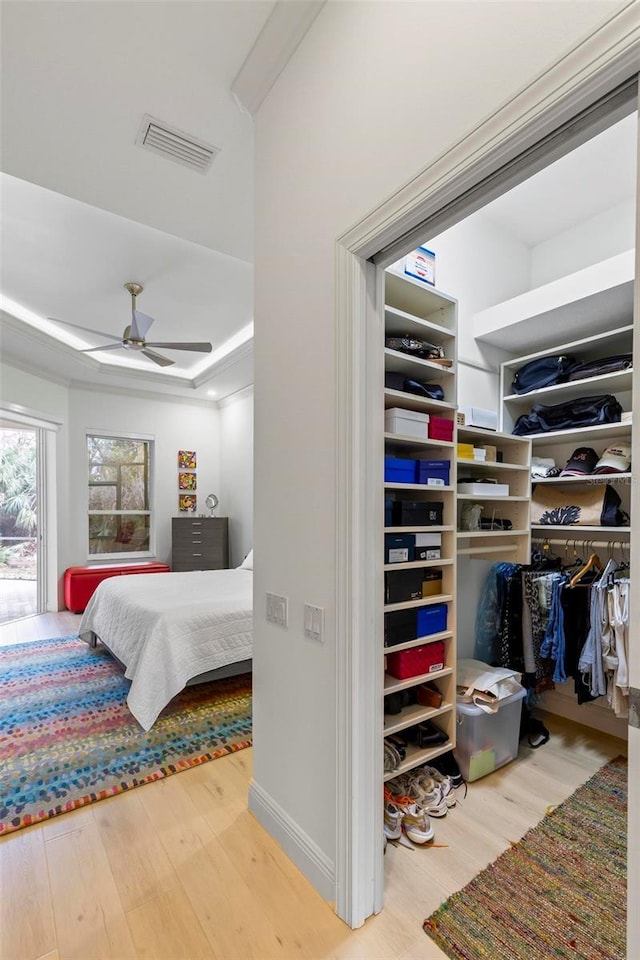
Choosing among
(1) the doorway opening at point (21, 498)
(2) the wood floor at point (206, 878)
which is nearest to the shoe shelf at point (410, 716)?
(2) the wood floor at point (206, 878)

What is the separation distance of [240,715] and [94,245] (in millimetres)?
3300

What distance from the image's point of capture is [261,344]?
188 cm

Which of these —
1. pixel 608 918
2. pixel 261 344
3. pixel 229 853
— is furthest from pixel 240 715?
pixel 261 344

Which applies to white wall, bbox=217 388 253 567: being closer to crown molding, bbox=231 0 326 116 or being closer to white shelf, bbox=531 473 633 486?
white shelf, bbox=531 473 633 486

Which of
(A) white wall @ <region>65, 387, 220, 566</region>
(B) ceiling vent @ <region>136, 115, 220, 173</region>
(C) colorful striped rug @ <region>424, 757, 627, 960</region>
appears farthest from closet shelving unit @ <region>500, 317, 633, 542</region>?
(A) white wall @ <region>65, 387, 220, 566</region>

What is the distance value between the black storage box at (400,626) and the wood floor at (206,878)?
76 cm

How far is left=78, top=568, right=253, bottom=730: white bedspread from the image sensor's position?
273cm

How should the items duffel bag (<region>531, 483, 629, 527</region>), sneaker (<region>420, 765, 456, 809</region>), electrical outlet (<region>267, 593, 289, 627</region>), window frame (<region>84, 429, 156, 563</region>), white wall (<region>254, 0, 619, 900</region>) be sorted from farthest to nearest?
window frame (<region>84, 429, 156, 563</region>) < duffel bag (<region>531, 483, 629, 527</region>) < sneaker (<region>420, 765, 456, 809</region>) < electrical outlet (<region>267, 593, 289, 627</region>) < white wall (<region>254, 0, 619, 900</region>)

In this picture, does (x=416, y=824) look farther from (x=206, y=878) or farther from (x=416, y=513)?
(x=416, y=513)

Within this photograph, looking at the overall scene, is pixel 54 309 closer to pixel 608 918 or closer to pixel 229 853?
pixel 229 853

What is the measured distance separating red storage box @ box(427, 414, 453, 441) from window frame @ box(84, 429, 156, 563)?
5.06 meters

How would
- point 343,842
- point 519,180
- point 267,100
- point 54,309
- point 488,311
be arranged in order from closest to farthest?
1. point 519,180
2. point 343,842
3. point 267,100
4. point 488,311
5. point 54,309

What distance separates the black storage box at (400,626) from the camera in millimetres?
1882

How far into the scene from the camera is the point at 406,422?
1.95m
